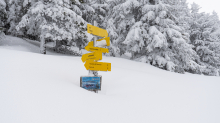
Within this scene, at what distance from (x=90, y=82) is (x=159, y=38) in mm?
7209

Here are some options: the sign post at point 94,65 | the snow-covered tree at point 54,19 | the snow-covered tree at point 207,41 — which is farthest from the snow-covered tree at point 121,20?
the snow-covered tree at point 207,41

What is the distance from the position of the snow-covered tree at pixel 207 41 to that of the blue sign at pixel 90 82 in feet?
65.5

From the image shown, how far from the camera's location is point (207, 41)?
20.2 metres

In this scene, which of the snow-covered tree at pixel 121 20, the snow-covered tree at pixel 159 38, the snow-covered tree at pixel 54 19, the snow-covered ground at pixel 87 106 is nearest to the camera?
the snow-covered ground at pixel 87 106

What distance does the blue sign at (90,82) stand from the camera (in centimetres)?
404

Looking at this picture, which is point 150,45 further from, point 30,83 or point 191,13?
point 191,13

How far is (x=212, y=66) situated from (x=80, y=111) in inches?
906

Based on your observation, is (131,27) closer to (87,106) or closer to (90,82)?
(90,82)

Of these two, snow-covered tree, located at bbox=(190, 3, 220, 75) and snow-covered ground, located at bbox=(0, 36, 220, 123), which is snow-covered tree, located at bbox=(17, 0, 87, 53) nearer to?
snow-covered ground, located at bbox=(0, 36, 220, 123)

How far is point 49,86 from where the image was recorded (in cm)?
320

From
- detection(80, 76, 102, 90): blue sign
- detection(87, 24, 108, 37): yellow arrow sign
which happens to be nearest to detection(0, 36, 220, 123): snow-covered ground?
detection(80, 76, 102, 90): blue sign

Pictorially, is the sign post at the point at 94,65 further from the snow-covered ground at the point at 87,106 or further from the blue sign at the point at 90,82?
the snow-covered ground at the point at 87,106

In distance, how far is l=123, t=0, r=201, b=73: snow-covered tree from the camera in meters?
10.3

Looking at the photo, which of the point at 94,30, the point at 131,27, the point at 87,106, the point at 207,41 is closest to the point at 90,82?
the point at 87,106
